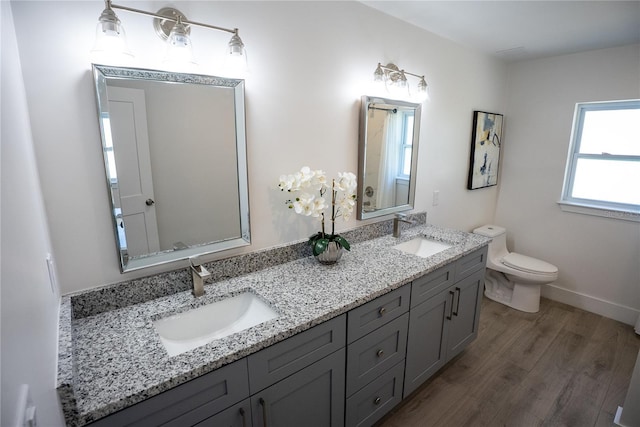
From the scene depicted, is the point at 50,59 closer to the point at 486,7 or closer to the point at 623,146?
the point at 486,7

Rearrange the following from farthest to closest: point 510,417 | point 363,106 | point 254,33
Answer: point 363,106 → point 510,417 → point 254,33

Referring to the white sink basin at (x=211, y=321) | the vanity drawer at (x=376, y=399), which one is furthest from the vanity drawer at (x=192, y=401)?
the vanity drawer at (x=376, y=399)

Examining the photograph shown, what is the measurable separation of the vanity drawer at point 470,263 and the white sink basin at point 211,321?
4.11ft

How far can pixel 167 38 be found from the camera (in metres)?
1.25

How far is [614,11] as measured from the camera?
1.91 meters

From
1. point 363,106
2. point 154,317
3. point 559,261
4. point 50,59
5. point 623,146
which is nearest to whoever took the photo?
point 50,59

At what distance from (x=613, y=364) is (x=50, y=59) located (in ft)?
11.9

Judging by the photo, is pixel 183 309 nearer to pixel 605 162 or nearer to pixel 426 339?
pixel 426 339

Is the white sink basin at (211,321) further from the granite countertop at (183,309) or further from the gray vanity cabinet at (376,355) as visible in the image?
the gray vanity cabinet at (376,355)

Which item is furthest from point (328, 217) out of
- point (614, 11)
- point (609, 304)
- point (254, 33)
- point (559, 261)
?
point (609, 304)

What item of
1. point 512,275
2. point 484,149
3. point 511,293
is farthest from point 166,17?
point 511,293

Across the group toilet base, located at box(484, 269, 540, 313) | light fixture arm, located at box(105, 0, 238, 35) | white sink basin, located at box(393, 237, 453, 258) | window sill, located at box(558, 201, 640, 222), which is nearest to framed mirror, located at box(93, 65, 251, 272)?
light fixture arm, located at box(105, 0, 238, 35)

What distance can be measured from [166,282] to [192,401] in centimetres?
57

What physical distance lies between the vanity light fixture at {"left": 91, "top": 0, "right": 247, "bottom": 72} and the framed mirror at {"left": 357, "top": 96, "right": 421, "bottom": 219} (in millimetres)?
887
